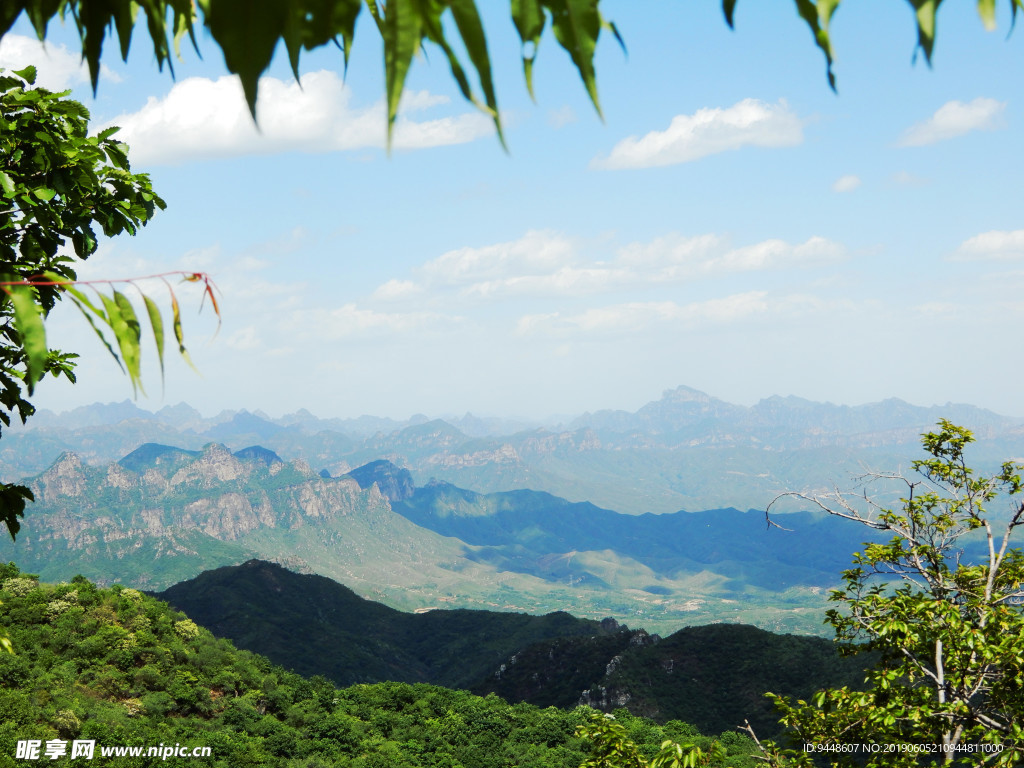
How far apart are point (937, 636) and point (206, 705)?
5901cm

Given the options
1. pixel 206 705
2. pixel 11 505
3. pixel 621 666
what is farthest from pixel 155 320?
pixel 621 666

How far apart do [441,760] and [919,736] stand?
53410mm

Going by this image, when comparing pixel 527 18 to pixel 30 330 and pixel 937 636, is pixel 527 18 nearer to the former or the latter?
pixel 30 330

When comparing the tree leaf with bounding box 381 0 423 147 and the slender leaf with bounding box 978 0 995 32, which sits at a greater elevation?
the slender leaf with bounding box 978 0 995 32

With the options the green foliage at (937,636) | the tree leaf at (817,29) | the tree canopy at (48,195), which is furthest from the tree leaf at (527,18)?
the green foliage at (937,636)

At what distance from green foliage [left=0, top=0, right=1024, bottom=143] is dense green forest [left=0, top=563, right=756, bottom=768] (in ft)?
148

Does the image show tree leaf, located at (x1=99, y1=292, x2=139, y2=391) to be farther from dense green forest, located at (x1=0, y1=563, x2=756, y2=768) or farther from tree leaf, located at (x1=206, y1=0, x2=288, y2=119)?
dense green forest, located at (x1=0, y1=563, x2=756, y2=768)

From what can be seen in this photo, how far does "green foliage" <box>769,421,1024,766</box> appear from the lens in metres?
9.45

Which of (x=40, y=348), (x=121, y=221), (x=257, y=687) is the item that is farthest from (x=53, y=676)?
(x=40, y=348)

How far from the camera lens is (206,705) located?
56375mm

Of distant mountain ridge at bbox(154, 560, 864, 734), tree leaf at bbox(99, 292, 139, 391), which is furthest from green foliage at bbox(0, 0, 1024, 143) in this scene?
distant mountain ridge at bbox(154, 560, 864, 734)

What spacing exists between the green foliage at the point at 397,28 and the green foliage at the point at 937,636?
9533 millimetres

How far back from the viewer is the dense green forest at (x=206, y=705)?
148ft

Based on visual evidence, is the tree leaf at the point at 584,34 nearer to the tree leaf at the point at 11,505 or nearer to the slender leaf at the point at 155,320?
the slender leaf at the point at 155,320
